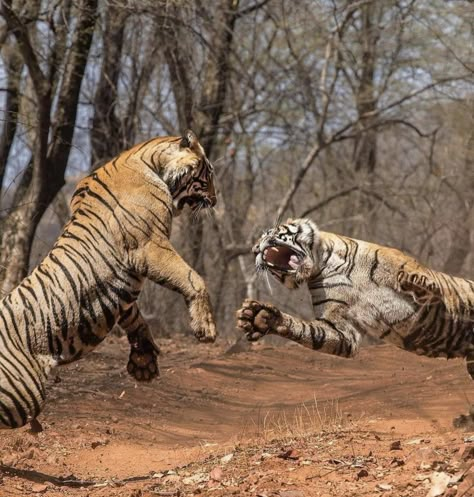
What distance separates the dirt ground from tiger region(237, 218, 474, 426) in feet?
2.03

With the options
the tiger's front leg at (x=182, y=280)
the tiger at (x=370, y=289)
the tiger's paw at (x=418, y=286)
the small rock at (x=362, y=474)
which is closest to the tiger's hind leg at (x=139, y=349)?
the tiger's front leg at (x=182, y=280)

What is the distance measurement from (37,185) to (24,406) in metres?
5.06

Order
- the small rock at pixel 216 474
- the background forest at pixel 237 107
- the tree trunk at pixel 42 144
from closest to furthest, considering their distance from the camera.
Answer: the small rock at pixel 216 474, the tree trunk at pixel 42 144, the background forest at pixel 237 107

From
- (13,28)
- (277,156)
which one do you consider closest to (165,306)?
(13,28)

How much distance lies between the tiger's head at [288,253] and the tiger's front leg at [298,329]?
38 cm

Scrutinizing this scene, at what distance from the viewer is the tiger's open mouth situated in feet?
19.7

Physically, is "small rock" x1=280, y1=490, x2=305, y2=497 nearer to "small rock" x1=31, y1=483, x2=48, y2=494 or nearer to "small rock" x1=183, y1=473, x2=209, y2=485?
"small rock" x1=183, y1=473, x2=209, y2=485

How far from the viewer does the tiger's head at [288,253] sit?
19.6 feet

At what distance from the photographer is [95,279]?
5.45 m

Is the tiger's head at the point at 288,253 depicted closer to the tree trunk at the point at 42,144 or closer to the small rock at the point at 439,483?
the small rock at the point at 439,483

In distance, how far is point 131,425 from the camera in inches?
305

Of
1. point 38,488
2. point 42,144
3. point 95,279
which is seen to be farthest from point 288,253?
point 42,144

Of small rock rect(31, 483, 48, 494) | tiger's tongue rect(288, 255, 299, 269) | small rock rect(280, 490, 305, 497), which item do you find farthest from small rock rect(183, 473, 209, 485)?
tiger's tongue rect(288, 255, 299, 269)

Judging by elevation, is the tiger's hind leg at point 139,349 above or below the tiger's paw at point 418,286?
below
